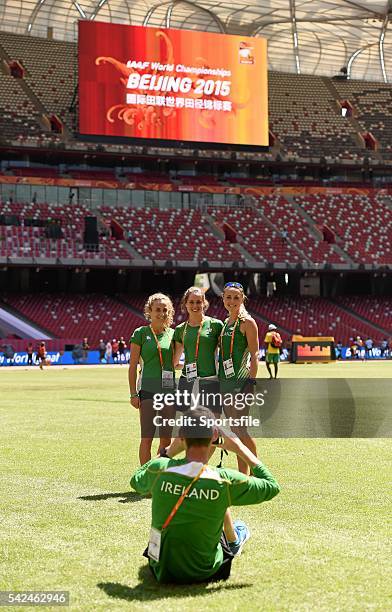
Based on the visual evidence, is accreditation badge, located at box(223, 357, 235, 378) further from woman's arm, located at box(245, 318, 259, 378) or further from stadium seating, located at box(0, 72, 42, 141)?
stadium seating, located at box(0, 72, 42, 141)

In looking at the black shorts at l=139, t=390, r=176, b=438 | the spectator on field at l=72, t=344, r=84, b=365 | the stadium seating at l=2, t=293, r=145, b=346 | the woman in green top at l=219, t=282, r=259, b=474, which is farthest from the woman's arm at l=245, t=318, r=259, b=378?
the stadium seating at l=2, t=293, r=145, b=346

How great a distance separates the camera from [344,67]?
258 feet

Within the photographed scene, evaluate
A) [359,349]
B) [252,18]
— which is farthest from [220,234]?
[252,18]

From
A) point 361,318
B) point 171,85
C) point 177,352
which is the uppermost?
point 171,85

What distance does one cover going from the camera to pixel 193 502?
5961 millimetres

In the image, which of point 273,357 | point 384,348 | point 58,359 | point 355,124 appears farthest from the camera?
point 355,124

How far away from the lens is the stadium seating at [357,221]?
67.6m

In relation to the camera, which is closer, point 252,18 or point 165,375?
point 165,375

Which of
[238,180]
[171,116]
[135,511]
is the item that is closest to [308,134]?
[238,180]

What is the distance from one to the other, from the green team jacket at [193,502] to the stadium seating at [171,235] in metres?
55.6

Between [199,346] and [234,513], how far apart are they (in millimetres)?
1803

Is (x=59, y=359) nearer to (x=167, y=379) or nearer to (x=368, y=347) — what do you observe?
(x=368, y=347)

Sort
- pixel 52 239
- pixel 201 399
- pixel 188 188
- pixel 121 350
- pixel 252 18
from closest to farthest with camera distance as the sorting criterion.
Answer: pixel 201 399 → pixel 121 350 → pixel 52 239 → pixel 252 18 → pixel 188 188

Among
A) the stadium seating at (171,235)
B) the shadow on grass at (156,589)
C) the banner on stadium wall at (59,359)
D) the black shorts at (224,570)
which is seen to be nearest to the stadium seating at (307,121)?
the stadium seating at (171,235)
